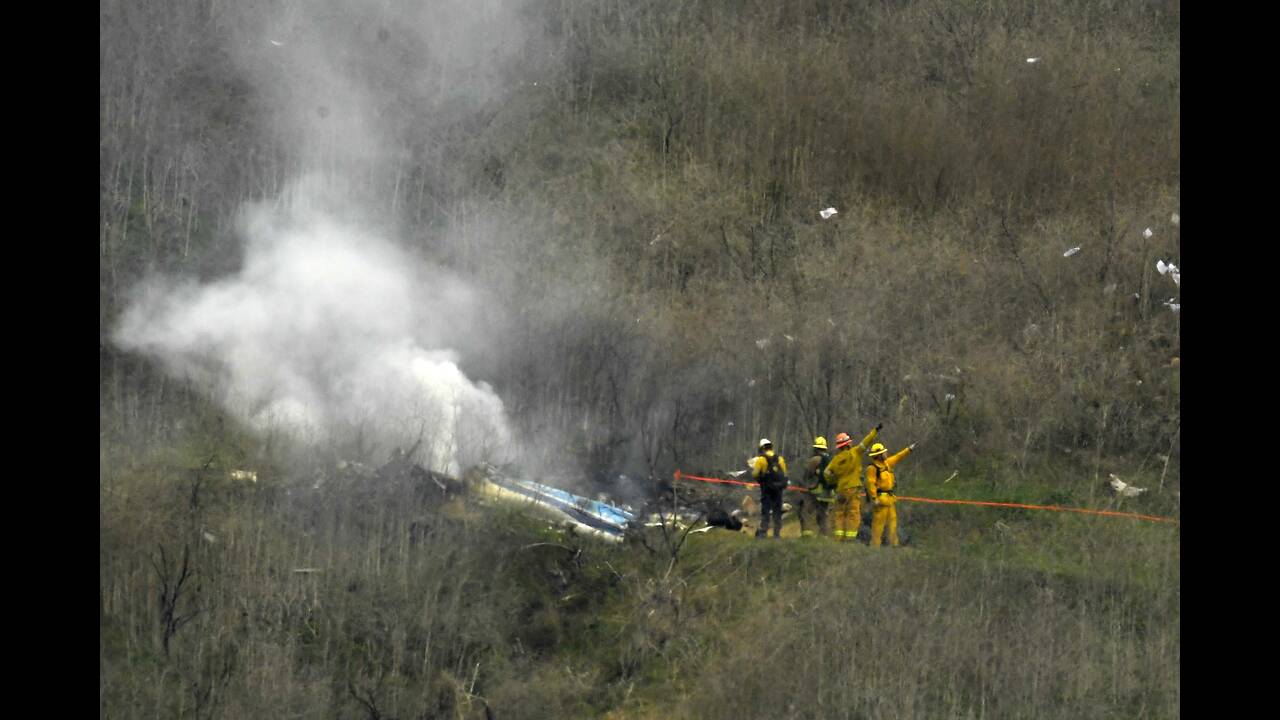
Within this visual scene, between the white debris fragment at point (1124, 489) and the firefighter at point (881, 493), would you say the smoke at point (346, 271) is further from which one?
the white debris fragment at point (1124, 489)

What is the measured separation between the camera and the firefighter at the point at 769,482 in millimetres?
15492

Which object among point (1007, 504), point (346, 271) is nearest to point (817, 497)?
point (1007, 504)

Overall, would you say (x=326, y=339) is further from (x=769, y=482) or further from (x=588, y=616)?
(x=769, y=482)

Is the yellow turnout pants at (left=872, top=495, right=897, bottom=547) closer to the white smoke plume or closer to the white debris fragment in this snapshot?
the white debris fragment

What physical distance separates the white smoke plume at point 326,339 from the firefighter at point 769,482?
3.14 m

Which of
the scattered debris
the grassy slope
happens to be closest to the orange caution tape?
the grassy slope

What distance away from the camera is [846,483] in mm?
15484

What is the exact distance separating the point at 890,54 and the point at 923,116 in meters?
1.63

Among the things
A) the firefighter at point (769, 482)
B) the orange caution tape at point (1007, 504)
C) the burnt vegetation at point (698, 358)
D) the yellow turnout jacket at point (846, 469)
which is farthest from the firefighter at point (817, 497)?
the burnt vegetation at point (698, 358)

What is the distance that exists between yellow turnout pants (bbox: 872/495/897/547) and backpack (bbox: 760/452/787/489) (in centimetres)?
100

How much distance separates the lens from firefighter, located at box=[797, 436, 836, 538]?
15.7m

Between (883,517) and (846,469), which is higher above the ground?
(846,469)

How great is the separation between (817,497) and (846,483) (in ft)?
1.56

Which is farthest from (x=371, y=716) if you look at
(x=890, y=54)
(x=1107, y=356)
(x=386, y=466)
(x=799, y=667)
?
(x=890, y=54)
